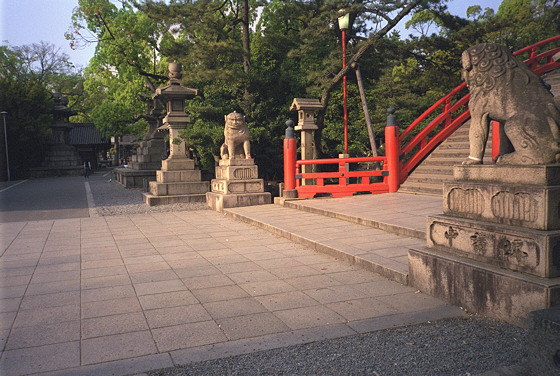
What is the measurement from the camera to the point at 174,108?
14.9 meters

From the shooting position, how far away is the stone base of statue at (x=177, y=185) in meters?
13.4

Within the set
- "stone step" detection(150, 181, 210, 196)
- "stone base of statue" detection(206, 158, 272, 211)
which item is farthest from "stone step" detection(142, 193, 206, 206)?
"stone base of statue" detection(206, 158, 272, 211)

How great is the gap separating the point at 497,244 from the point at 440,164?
8356mm

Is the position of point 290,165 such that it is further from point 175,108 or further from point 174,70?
point 174,70

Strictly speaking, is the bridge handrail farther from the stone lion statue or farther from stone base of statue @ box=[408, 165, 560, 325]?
stone base of statue @ box=[408, 165, 560, 325]

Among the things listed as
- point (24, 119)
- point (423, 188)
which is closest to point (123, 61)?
point (24, 119)

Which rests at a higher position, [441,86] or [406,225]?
[441,86]

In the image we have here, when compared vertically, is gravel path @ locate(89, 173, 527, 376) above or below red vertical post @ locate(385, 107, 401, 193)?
below

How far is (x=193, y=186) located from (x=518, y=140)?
11440 millimetres

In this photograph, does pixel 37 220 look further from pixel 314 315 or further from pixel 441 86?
pixel 441 86

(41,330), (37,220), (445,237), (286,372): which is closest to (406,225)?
(445,237)

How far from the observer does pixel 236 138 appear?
38.4 feet

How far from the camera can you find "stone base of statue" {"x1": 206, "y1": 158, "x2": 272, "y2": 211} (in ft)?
37.2

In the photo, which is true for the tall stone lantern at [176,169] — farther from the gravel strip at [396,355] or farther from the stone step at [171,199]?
the gravel strip at [396,355]
